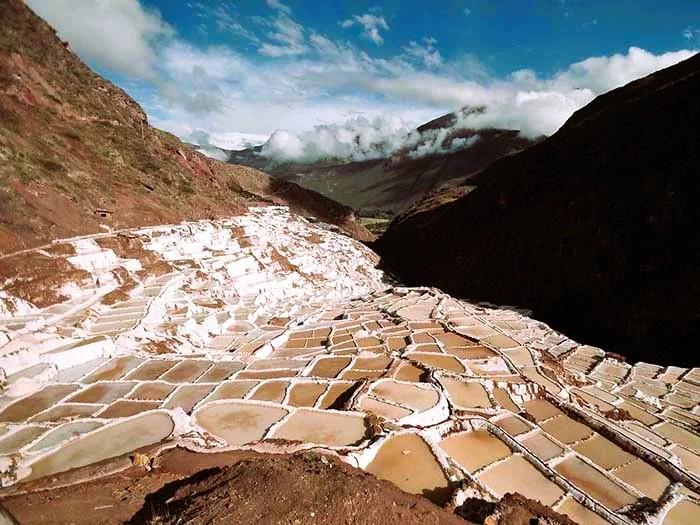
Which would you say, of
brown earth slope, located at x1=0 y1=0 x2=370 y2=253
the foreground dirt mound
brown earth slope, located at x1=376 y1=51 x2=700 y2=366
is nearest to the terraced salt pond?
the foreground dirt mound

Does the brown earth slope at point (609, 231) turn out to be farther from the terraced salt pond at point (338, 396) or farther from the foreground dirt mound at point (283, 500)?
the foreground dirt mound at point (283, 500)

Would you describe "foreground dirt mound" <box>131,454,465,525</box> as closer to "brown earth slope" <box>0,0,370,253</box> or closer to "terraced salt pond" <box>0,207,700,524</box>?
"terraced salt pond" <box>0,207,700,524</box>

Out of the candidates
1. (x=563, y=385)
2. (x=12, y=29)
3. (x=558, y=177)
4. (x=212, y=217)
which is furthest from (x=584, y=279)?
(x=12, y=29)

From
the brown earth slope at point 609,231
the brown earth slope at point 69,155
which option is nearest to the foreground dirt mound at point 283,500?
the brown earth slope at point 69,155

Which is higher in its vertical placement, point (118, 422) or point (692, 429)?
point (118, 422)

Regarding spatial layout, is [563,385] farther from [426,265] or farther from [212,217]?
[426,265]

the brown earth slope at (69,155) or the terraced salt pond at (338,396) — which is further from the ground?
the brown earth slope at (69,155)
